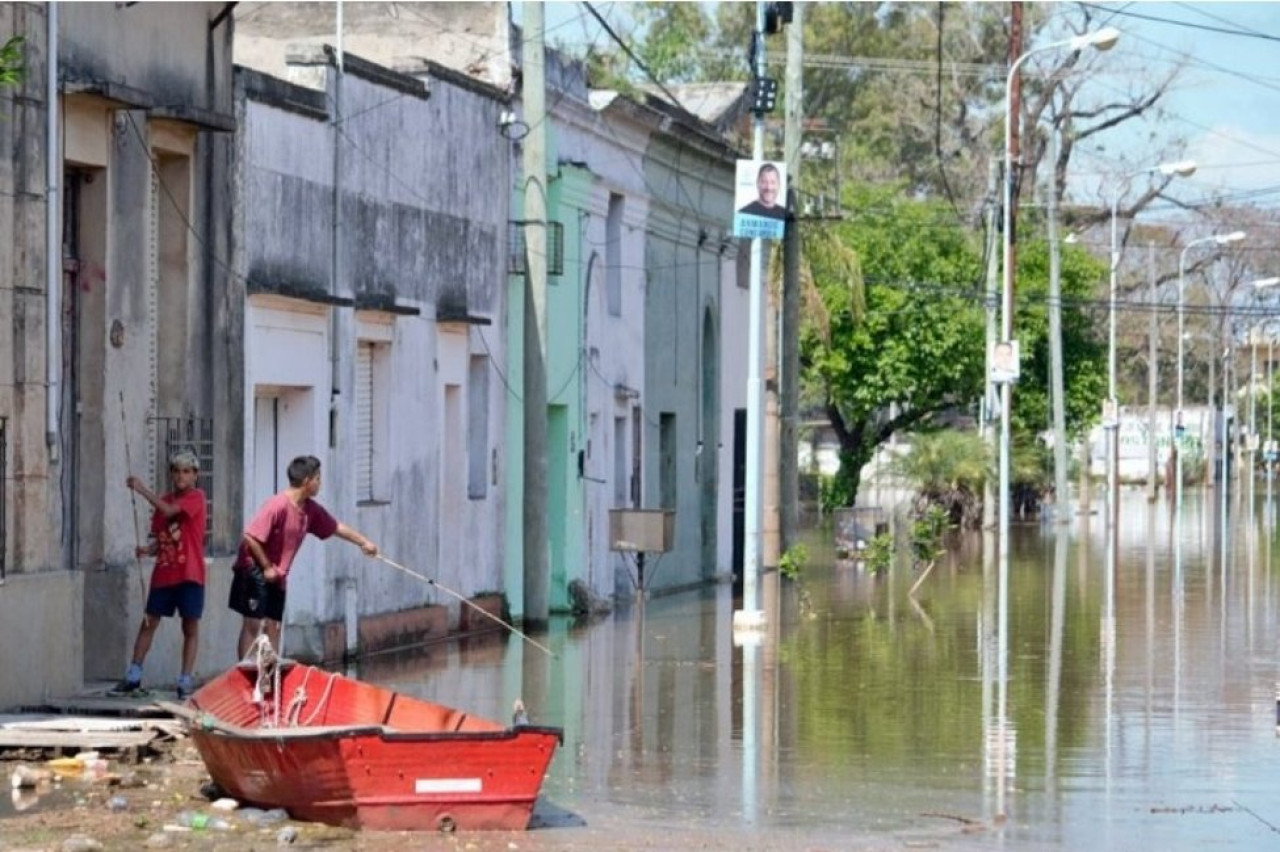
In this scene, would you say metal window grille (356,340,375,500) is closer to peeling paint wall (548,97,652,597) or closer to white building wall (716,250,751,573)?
peeling paint wall (548,97,652,597)

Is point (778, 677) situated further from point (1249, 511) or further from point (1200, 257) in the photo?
point (1200, 257)

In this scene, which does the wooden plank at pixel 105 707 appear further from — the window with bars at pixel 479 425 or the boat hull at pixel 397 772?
the window with bars at pixel 479 425

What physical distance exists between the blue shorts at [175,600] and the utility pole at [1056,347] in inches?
1581

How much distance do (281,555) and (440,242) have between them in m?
9.56

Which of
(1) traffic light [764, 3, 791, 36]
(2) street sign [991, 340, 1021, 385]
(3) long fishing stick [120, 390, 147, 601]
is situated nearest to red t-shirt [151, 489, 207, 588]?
(3) long fishing stick [120, 390, 147, 601]

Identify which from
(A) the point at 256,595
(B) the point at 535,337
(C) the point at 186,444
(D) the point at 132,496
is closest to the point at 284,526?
(A) the point at 256,595

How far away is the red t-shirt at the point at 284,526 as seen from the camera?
17391 millimetres

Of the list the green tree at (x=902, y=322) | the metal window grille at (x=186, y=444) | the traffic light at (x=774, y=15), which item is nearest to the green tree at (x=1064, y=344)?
the green tree at (x=902, y=322)

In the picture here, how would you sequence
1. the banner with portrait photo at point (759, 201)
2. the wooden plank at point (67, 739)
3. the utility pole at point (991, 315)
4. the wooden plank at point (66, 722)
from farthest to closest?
1. the utility pole at point (991, 315)
2. the banner with portrait photo at point (759, 201)
3. the wooden plank at point (66, 722)
4. the wooden plank at point (67, 739)

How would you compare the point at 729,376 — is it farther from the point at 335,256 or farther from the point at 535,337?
the point at 335,256

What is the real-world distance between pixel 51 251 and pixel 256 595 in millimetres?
2672

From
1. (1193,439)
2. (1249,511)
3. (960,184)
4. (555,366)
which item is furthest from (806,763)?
(1193,439)

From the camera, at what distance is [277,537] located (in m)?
17.5

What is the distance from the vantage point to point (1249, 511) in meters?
73.2
